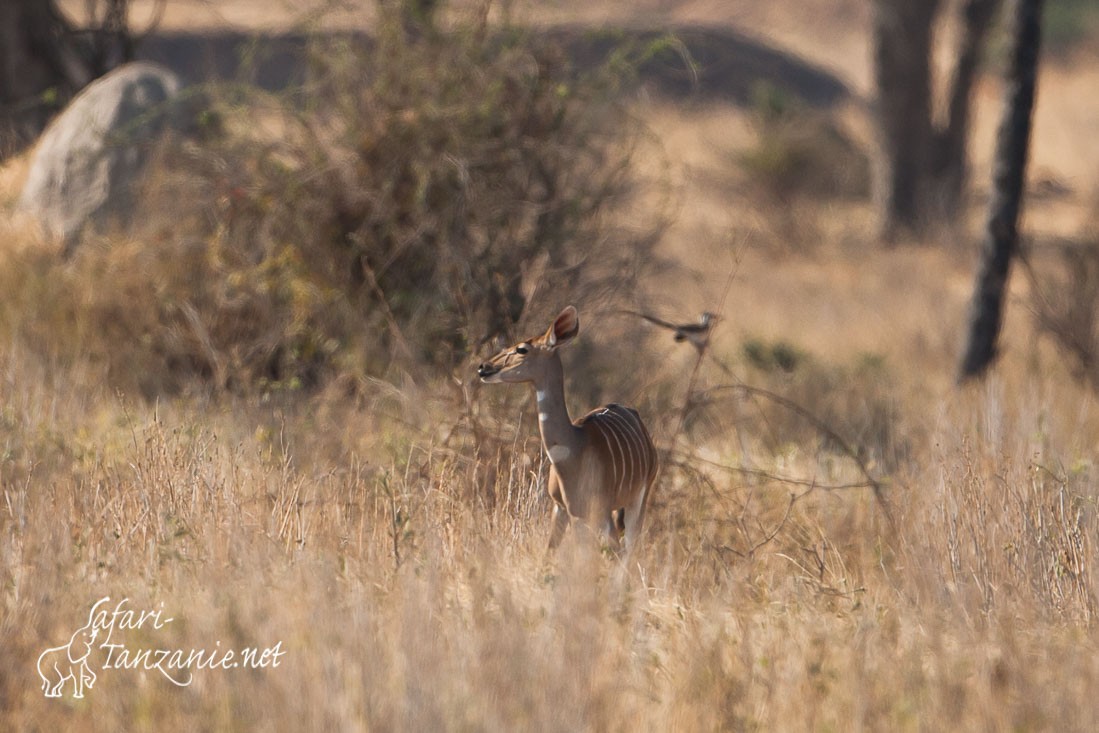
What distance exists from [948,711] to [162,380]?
5.81 m

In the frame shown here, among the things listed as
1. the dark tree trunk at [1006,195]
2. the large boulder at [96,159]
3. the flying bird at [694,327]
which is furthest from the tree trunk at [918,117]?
the flying bird at [694,327]

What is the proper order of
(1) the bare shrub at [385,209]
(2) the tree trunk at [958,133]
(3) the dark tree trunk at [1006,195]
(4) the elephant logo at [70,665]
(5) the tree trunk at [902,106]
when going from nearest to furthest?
1. (4) the elephant logo at [70,665]
2. (1) the bare shrub at [385,209]
3. (3) the dark tree trunk at [1006,195]
4. (2) the tree trunk at [958,133]
5. (5) the tree trunk at [902,106]

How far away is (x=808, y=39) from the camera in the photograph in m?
50.2

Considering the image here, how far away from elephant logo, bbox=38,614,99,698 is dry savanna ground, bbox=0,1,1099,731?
0.18 ft

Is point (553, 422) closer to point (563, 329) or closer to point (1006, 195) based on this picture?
point (563, 329)

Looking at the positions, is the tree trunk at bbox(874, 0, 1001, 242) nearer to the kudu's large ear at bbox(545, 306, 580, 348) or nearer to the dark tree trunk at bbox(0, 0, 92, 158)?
the dark tree trunk at bbox(0, 0, 92, 158)

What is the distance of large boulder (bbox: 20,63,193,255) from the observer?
31.5 ft

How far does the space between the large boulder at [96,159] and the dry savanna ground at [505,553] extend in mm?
388

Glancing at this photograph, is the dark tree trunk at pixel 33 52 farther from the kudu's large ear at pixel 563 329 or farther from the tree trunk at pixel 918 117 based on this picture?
the tree trunk at pixel 918 117

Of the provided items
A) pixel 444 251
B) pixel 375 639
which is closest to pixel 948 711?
pixel 375 639

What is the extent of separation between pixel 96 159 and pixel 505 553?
5915mm

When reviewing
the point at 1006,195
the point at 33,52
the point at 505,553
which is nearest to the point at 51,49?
the point at 33,52

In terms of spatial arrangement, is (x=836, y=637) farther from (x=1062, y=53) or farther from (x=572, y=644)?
(x=1062, y=53)

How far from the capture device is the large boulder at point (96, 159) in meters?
9.59
